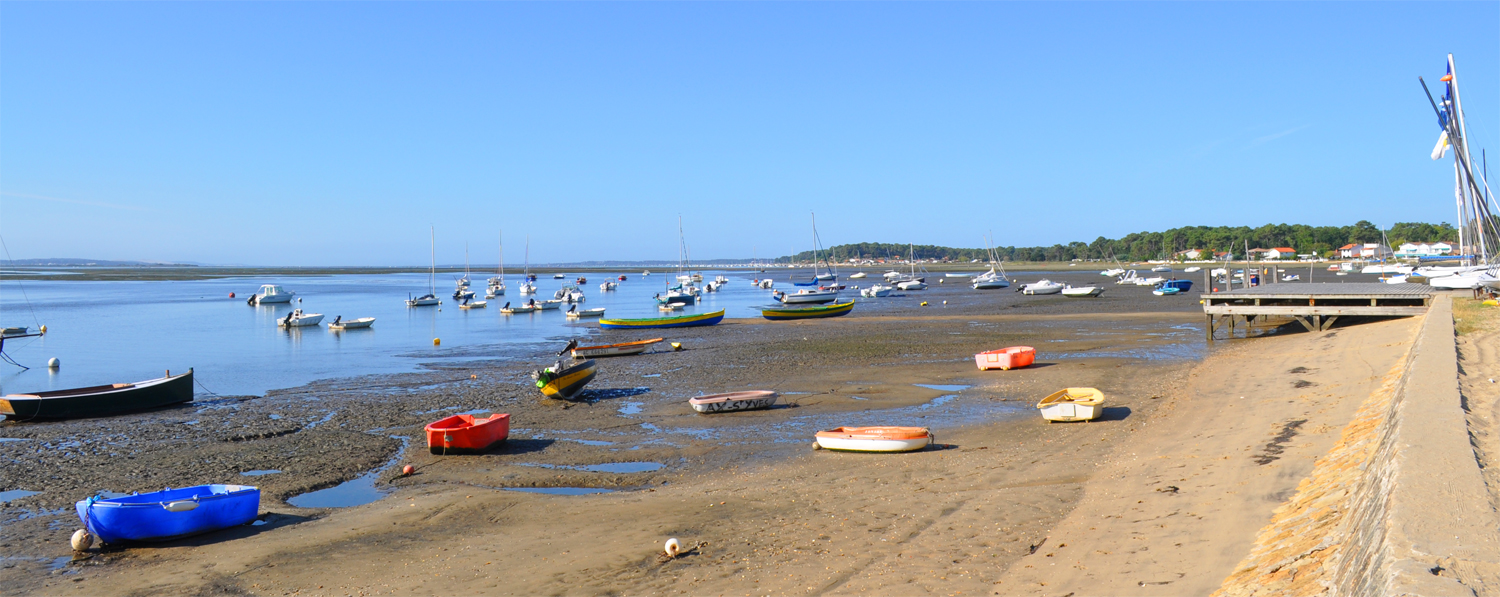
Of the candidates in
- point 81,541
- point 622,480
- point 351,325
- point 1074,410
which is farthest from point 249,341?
point 1074,410

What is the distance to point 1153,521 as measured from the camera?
10.9m

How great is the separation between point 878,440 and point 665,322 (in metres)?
38.2

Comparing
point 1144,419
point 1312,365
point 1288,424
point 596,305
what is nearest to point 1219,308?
point 1312,365

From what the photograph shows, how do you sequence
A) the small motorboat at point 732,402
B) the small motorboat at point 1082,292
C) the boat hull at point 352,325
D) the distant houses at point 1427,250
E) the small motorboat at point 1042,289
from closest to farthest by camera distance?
the small motorboat at point 732,402 → the boat hull at point 352,325 → the small motorboat at point 1082,292 → the small motorboat at point 1042,289 → the distant houses at point 1427,250

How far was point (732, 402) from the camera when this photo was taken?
75.2 ft

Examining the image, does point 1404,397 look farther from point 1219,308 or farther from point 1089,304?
point 1089,304

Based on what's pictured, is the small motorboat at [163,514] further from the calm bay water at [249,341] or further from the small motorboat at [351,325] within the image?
the small motorboat at [351,325]

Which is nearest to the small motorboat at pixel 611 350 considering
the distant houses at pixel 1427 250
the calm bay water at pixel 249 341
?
the calm bay water at pixel 249 341

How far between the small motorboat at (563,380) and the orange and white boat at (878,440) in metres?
10.6

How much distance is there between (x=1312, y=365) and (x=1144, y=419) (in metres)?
8.29

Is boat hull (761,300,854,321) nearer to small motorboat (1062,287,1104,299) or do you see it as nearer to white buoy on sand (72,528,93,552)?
small motorboat (1062,287,1104,299)

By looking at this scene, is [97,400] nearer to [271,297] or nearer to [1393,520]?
[1393,520]

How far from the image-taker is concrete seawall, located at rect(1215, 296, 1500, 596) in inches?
228

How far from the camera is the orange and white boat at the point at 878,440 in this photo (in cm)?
1681
